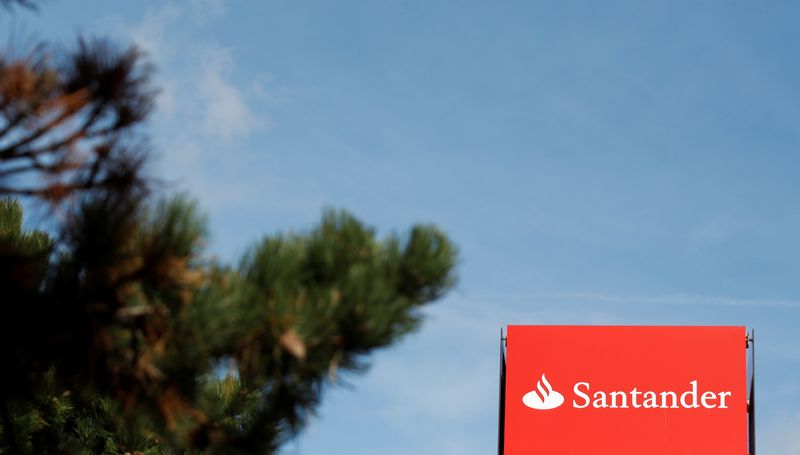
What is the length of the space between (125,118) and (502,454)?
16290mm

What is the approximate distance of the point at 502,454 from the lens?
71.3ft

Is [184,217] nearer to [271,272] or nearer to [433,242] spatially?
[271,272]

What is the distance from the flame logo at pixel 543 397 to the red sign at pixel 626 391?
2 centimetres

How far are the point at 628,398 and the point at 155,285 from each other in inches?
646

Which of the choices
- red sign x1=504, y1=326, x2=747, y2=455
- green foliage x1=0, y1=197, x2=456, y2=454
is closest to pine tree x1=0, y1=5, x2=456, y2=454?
green foliage x1=0, y1=197, x2=456, y2=454

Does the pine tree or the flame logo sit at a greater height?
the flame logo

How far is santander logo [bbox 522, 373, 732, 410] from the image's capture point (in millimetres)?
21375

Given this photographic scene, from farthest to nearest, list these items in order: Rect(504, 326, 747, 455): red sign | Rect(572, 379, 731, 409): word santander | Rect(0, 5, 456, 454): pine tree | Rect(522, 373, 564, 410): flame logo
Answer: Rect(522, 373, 564, 410): flame logo
Rect(572, 379, 731, 409): word santander
Rect(504, 326, 747, 455): red sign
Rect(0, 5, 456, 454): pine tree

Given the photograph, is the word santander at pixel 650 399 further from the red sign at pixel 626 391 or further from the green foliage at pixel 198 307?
the green foliage at pixel 198 307

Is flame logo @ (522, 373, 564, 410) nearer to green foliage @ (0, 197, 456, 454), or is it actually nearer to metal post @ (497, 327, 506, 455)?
metal post @ (497, 327, 506, 455)

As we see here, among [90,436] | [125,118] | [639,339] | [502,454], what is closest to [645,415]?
[639,339]

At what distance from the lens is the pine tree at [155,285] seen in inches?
256

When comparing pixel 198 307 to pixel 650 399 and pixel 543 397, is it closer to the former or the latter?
pixel 543 397

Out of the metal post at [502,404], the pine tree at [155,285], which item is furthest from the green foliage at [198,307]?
Result: the metal post at [502,404]
